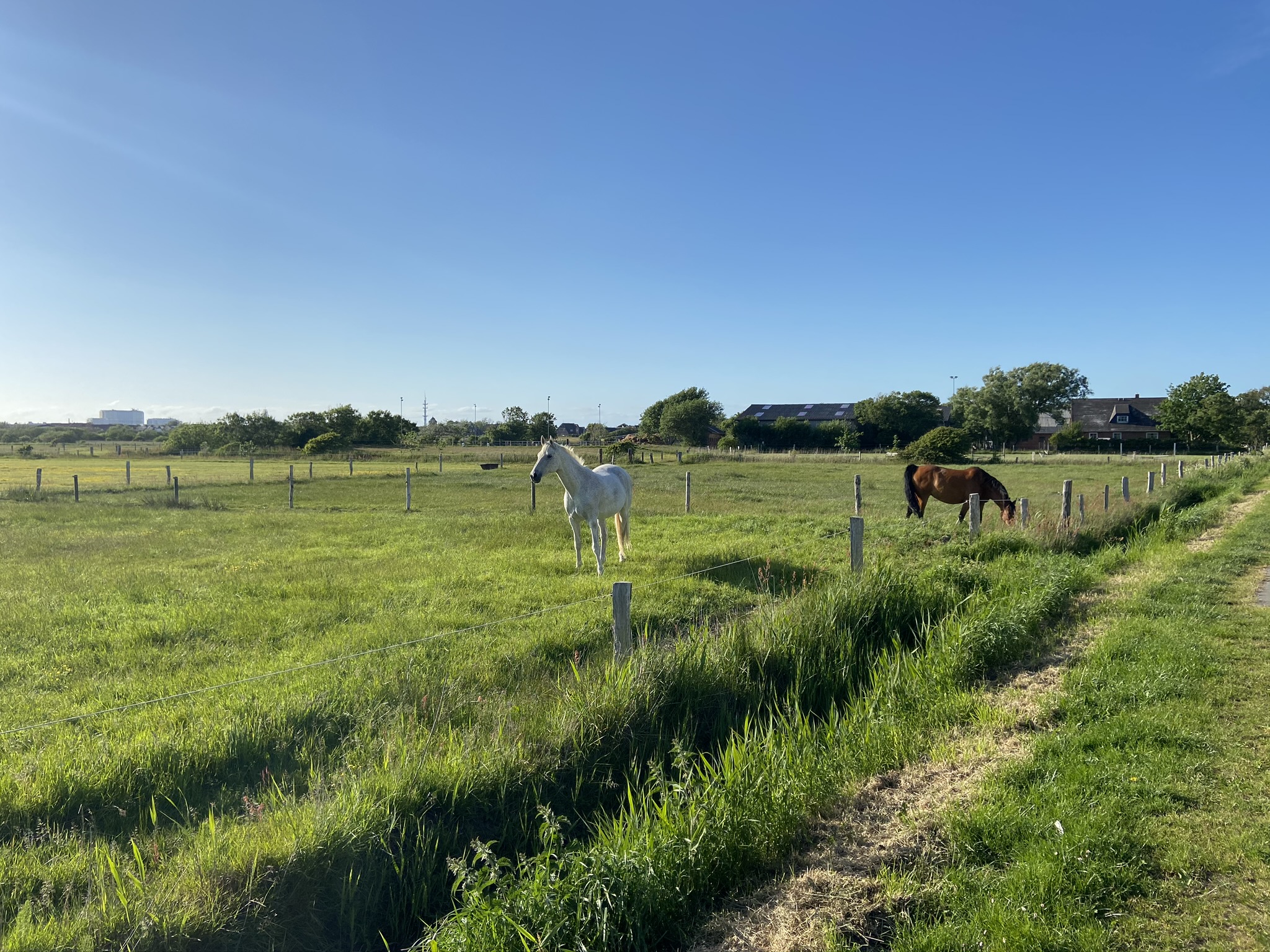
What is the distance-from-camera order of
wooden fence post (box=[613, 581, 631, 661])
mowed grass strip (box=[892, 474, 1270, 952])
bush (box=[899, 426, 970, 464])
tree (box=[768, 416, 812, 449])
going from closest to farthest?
mowed grass strip (box=[892, 474, 1270, 952]) → wooden fence post (box=[613, 581, 631, 661]) → bush (box=[899, 426, 970, 464]) → tree (box=[768, 416, 812, 449])

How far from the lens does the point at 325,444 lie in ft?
231

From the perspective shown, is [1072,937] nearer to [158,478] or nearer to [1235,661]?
[1235,661]

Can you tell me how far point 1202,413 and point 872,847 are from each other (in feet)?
271

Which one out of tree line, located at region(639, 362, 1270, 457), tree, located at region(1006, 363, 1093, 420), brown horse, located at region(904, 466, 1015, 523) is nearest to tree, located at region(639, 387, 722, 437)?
tree line, located at region(639, 362, 1270, 457)

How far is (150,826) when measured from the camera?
13.5 ft

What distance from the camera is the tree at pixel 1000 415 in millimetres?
78062

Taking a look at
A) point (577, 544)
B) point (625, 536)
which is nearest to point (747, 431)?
point (625, 536)

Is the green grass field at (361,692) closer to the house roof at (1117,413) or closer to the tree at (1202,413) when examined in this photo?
the tree at (1202,413)

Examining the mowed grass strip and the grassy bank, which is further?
the grassy bank

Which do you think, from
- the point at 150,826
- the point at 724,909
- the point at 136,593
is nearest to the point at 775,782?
the point at 724,909

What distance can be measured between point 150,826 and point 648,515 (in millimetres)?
14833

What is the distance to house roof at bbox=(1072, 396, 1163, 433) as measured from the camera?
8369 centimetres

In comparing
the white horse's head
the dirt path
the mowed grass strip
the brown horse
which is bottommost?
the dirt path

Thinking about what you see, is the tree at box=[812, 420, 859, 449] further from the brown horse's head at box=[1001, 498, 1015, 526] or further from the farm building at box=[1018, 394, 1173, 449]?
the brown horse's head at box=[1001, 498, 1015, 526]
